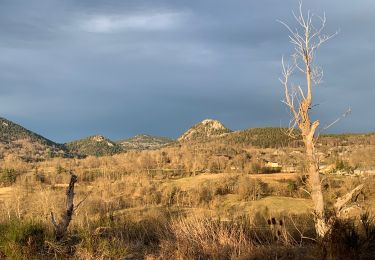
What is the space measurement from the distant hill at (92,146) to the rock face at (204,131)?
1854 cm

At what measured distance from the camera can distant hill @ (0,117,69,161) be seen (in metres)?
111

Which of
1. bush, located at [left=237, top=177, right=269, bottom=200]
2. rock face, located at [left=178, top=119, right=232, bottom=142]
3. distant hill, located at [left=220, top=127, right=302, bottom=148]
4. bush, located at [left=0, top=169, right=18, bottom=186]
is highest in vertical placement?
rock face, located at [left=178, top=119, right=232, bottom=142]

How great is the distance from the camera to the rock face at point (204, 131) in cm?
11919

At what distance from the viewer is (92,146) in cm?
13612

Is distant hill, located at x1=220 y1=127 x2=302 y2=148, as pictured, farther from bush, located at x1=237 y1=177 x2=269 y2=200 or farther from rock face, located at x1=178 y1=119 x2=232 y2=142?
bush, located at x1=237 y1=177 x2=269 y2=200

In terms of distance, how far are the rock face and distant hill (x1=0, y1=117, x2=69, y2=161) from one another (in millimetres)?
29142

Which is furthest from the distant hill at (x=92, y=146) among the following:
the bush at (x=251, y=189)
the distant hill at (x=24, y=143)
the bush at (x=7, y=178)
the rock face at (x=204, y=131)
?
the bush at (x=251, y=189)

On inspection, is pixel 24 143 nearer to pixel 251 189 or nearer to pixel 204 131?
pixel 204 131

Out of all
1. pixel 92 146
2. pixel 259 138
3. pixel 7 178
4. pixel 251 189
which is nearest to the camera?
pixel 251 189

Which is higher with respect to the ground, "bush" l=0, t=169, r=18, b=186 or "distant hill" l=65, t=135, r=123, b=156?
"distant hill" l=65, t=135, r=123, b=156

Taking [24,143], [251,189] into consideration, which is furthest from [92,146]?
[251,189]

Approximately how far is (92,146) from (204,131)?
31353 mm

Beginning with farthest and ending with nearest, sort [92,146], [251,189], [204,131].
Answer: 1. [92,146]
2. [204,131]
3. [251,189]

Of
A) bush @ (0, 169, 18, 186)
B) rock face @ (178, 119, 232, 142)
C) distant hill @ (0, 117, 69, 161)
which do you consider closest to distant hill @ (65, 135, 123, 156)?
distant hill @ (0, 117, 69, 161)
